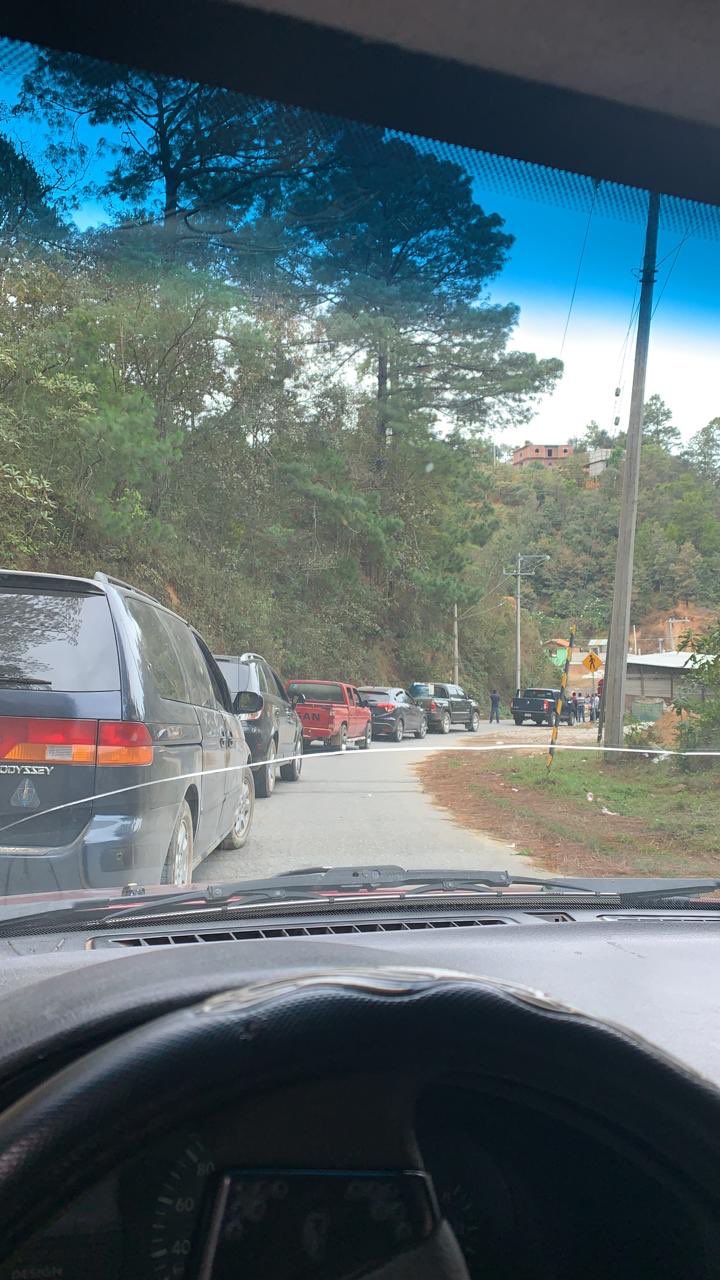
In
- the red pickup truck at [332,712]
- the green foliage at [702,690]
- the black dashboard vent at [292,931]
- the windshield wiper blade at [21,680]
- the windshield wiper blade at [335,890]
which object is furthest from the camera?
the green foliage at [702,690]

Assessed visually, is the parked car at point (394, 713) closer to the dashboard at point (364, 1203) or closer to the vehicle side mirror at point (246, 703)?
the vehicle side mirror at point (246, 703)

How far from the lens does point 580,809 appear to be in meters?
5.86

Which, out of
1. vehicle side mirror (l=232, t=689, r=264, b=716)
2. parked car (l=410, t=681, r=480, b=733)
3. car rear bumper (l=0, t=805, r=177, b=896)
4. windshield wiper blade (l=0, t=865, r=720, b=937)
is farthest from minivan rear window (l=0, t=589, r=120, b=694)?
parked car (l=410, t=681, r=480, b=733)

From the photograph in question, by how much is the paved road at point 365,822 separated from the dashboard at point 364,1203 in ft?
13.0

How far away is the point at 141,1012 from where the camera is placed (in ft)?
3.44

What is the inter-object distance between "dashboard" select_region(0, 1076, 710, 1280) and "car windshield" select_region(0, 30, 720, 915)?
3.92 m

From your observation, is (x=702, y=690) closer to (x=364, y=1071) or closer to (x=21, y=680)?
(x=21, y=680)

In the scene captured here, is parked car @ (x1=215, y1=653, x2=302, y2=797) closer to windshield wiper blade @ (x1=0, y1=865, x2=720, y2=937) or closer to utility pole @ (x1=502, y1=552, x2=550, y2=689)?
utility pole @ (x1=502, y1=552, x2=550, y2=689)

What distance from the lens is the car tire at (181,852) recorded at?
4797 mm

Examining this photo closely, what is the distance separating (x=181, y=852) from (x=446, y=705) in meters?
1.62

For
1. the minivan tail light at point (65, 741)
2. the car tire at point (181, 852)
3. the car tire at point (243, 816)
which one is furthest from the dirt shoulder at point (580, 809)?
the minivan tail light at point (65, 741)

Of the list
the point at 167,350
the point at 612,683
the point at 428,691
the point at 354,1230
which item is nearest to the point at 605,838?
the point at 612,683

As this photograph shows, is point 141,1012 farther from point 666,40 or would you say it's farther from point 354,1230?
point 666,40

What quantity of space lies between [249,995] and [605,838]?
5.04m
